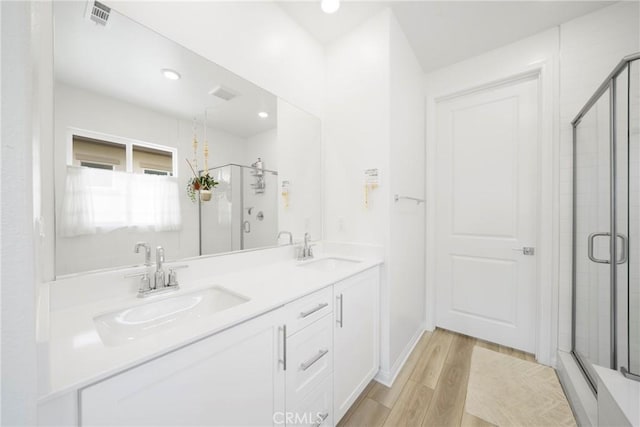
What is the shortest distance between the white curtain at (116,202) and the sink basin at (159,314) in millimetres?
354

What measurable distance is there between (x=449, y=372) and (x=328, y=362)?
1160mm

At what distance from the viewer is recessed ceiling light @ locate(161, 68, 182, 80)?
118cm

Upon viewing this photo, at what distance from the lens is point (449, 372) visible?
180 cm

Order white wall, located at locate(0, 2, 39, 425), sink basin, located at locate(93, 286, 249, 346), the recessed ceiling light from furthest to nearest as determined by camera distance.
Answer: the recessed ceiling light, sink basin, located at locate(93, 286, 249, 346), white wall, located at locate(0, 2, 39, 425)

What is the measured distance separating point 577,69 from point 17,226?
3001mm

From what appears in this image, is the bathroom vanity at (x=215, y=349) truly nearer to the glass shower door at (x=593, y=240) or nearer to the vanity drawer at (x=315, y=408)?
the vanity drawer at (x=315, y=408)

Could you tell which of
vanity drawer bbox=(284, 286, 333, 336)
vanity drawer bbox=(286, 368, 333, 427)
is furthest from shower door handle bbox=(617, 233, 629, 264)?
vanity drawer bbox=(286, 368, 333, 427)

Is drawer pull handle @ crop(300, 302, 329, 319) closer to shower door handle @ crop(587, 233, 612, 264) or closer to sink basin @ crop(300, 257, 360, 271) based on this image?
sink basin @ crop(300, 257, 360, 271)

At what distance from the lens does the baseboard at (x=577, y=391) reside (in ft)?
4.24

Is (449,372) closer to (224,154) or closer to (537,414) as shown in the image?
(537,414)

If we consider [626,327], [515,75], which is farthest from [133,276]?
[515,75]

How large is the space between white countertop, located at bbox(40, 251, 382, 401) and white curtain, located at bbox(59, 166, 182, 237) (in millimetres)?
300

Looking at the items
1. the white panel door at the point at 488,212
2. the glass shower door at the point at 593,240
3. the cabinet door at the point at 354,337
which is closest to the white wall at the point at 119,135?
the cabinet door at the point at 354,337

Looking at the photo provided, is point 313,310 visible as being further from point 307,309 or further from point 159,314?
point 159,314
